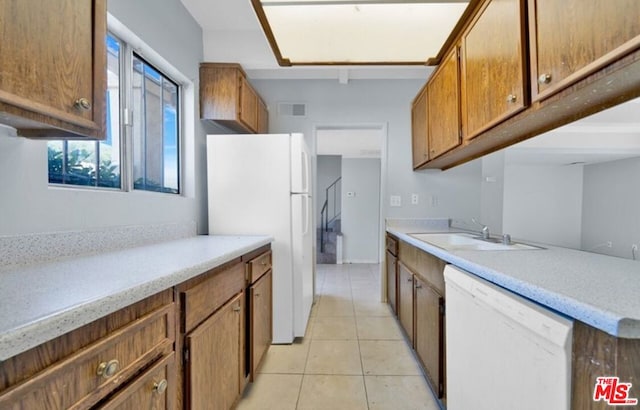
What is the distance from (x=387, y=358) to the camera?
2150 millimetres

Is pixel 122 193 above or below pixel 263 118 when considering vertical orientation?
below

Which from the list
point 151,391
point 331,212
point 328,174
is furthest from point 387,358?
point 328,174

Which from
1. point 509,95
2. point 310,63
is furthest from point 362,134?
point 509,95

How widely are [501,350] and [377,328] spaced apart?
6.14 feet

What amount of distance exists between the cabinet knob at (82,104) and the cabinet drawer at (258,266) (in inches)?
42.2

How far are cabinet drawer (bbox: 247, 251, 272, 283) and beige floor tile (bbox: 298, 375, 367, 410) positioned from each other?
74 centimetres

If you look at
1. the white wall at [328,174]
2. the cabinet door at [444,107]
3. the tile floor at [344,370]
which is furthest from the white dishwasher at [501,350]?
the white wall at [328,174]

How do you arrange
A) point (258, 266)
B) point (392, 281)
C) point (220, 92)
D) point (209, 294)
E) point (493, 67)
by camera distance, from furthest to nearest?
point (392, 281), point (220, 92), point (258, 266), point (493, 67), point (209, 294)

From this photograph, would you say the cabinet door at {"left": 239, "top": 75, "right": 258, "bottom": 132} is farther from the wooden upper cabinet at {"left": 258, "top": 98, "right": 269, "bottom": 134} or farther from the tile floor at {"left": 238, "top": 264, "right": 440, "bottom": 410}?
the tile floor at {"left": 238, "top": 264, "right": 440, "bottom": 410}

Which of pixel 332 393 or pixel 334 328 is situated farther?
pixel 334 328

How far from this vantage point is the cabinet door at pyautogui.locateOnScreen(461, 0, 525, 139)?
1.28 meters

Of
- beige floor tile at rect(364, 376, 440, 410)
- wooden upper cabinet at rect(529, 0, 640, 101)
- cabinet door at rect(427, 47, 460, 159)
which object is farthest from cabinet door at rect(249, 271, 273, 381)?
wooden upper cabinet at rect(529, 0, 640, 101)

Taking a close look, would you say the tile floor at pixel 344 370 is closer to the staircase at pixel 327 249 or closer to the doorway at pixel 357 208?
the staircase at pixel 327 249

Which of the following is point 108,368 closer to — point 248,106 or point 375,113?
point 248,106
